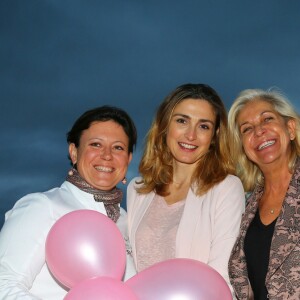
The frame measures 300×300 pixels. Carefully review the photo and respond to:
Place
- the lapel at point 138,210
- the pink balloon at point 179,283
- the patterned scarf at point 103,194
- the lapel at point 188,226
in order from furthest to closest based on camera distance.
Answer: the lapel at point 138,210 → the lapel at point 188,226 → the patterned scarf at point 103,194 → the pink balloon at point 179,283

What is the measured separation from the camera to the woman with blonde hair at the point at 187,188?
3939 mm

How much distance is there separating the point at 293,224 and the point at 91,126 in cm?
184

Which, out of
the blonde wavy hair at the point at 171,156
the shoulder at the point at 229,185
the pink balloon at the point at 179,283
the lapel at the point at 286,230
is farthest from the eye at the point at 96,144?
the lapel at the point at 286,230

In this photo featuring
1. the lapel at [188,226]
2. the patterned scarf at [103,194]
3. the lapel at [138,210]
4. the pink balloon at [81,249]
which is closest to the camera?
the pink balloon at [81,249]

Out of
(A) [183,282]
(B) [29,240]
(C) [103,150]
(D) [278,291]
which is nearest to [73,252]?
(B) [29,240]

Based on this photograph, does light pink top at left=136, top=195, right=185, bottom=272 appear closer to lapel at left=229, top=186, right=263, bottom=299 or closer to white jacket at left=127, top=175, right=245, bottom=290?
white jacket at left=127, top=175, right=245, bottom=290

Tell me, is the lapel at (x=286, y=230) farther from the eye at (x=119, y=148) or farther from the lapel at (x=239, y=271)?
the eye at (x=119, y=148)

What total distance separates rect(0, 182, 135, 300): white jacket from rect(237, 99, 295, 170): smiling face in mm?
1900

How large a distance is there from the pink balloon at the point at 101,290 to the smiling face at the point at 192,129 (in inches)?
73.4

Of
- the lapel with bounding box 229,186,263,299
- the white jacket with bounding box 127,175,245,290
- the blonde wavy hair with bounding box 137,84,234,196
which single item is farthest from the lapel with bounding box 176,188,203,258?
the lapel with bounding box 229,186,263,299

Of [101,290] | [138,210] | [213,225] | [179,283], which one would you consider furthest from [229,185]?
[101,290]

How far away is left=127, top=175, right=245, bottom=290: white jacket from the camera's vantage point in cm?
385

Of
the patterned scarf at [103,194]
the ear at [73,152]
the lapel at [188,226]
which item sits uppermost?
the ear at [73,152]

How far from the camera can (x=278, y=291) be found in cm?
386
